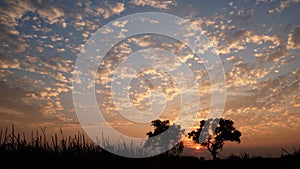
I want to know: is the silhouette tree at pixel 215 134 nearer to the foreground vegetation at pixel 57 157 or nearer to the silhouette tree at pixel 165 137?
the silhouette tree at pixel 165 137

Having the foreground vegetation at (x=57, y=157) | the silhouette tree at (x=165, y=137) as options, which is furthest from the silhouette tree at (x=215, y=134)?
the foreground vegetation at (x=57, y=157)

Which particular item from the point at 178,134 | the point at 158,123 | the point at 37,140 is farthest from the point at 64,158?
the point at 178,134

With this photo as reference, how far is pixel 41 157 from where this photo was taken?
29.9 feet

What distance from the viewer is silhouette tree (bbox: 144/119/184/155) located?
229 ft

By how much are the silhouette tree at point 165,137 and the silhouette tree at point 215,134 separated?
5.17 metres

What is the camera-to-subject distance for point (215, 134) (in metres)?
69.7

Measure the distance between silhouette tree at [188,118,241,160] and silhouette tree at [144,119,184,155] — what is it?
204 inches

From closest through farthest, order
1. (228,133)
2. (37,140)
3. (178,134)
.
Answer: (37,140), (228,133), (178,134)

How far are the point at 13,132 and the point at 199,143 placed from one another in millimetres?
65608

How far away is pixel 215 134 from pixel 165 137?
13.2 m

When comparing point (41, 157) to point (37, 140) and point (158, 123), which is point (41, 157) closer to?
point (37, 140)

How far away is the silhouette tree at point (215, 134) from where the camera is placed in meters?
67.7

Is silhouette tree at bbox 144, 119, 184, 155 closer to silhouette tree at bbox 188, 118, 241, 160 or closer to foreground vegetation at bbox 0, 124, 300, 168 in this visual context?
silhouette tree at bbox 188, 118, 241, 160

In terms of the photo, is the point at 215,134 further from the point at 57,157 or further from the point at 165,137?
the point at 57,157
